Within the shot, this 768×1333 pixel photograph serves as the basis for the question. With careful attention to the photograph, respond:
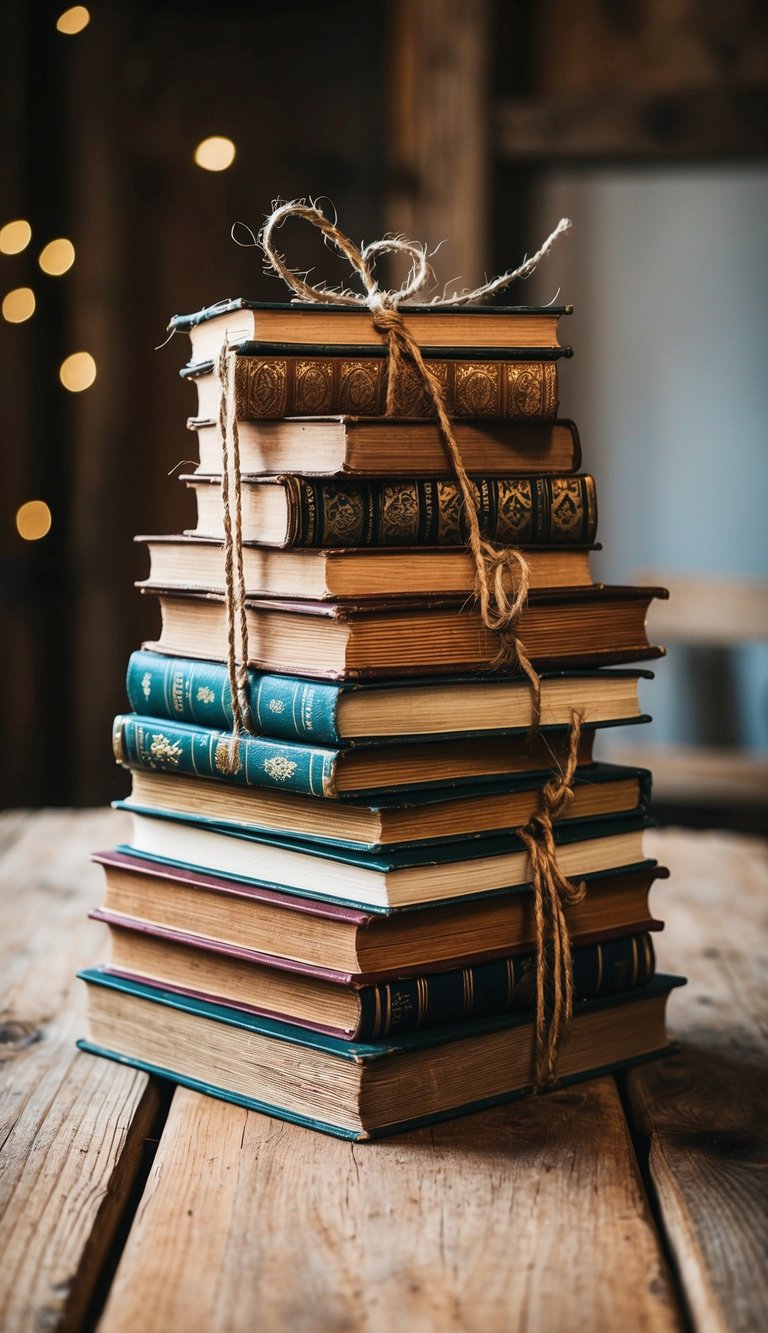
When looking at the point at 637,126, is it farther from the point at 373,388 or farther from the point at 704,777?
the point at 373,388

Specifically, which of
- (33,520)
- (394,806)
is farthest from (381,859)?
(33,520)

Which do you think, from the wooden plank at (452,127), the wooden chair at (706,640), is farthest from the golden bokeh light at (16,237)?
the wooden chair at (706,640)

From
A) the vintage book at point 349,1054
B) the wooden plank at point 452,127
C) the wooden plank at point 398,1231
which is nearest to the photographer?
the wooden plank at point 398,1231

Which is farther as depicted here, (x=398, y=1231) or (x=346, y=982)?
(x=346, y=982)

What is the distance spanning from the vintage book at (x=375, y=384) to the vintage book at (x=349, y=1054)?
40 centimetres

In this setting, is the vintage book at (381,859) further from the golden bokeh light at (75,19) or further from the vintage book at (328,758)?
the golden bokeh light at (75,19)

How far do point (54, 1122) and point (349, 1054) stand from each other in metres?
0.20

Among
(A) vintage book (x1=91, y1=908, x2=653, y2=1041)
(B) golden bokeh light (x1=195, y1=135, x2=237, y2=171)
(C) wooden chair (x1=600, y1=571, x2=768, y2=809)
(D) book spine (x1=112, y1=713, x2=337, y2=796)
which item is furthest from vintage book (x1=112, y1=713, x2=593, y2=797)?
(B) golden bokeh light (x1=195, y1=135, x2=237, y2=171)

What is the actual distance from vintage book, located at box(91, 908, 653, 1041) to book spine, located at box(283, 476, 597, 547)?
0.27 metres

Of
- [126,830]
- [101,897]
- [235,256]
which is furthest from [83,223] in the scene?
[101,897]

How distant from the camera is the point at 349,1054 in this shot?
83cm

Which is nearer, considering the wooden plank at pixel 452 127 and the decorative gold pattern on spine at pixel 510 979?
the decorative gold pattern on spine at pixel 510 979

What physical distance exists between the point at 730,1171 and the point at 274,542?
18.5 inches

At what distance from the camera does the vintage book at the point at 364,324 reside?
90cm
